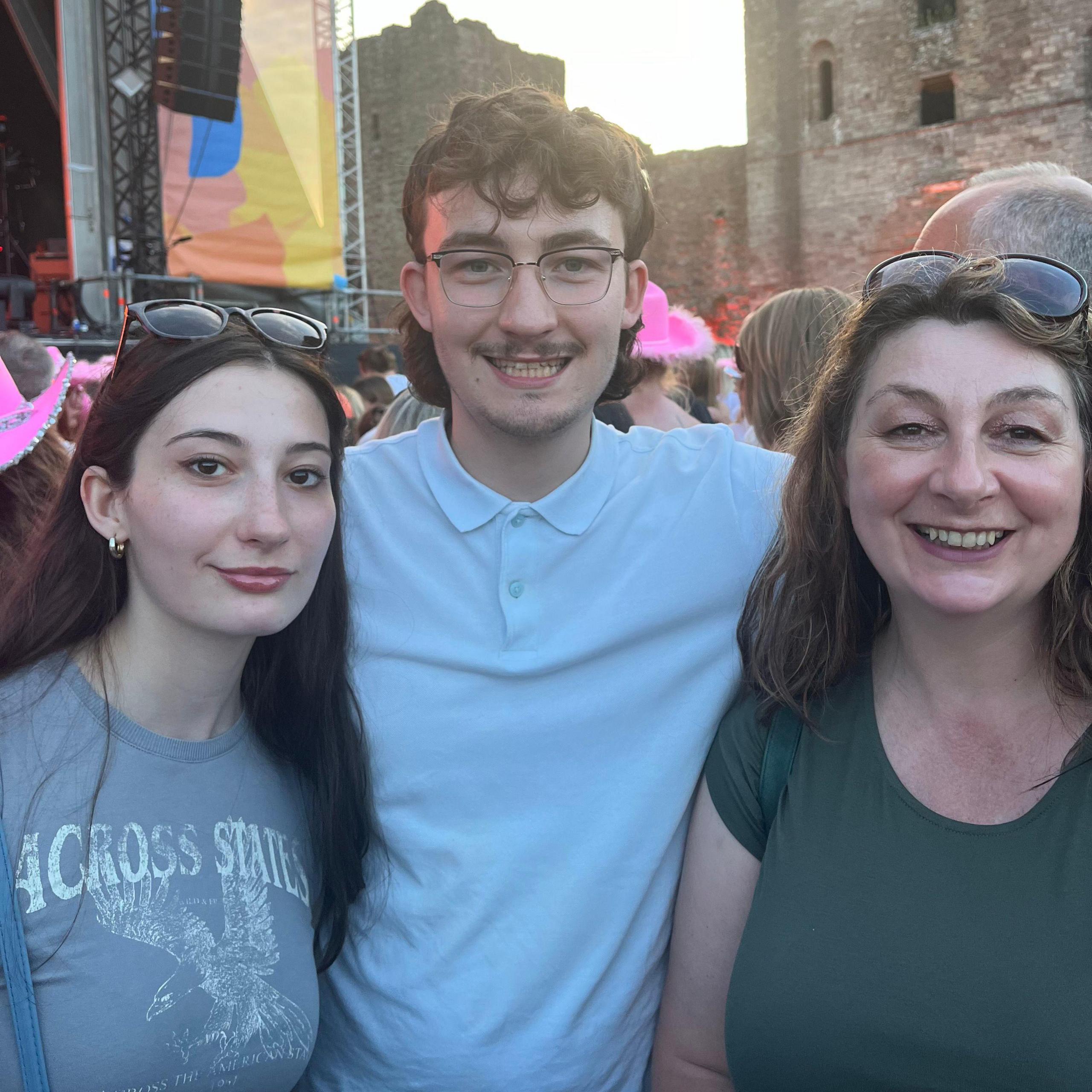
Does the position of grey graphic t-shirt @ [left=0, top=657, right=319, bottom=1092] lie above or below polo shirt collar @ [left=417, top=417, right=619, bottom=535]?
below

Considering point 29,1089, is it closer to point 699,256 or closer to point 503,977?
point 503,977

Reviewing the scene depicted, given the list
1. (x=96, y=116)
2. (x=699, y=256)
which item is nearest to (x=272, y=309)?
Result: (x=96, y=116)

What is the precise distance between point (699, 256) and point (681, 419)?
16747mm

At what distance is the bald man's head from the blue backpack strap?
3.13ft

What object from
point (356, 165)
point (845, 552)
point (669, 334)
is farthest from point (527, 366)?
point (356, 165)

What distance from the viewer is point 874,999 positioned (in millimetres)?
1420

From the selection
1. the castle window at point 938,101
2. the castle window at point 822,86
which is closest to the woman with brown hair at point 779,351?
the castle window at point 938,101

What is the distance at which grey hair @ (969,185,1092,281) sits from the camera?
6.69 feet

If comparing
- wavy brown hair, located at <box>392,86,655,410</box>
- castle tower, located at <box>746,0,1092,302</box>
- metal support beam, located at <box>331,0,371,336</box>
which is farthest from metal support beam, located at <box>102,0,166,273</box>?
castle tower, located at <box>746,0,1092,302</box>

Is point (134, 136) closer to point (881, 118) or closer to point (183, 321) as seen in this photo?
point (183, 321)

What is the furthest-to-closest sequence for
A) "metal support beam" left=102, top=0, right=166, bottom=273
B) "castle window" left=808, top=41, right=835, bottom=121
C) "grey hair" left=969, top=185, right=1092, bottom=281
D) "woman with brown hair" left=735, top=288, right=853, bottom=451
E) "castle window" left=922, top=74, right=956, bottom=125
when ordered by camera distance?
"castle window" left=808, top=41, right=835, bottom=121, "castle window" left=922, top=74, right=956, bottom=125, "metal support beam" left=102, top=0, right=166, bottom=273, "woman with brown hair" left=735, top=288, right=853, bottom=451, "grey hair" left=969, top=185, right=1092, bottom=281

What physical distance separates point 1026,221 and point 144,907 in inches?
77.7

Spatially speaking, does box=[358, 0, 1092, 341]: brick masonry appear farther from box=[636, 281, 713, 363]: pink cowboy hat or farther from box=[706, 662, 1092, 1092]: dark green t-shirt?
box=[706, 662, 1092, 1092]: dark green t-shirt

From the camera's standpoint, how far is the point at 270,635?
1.87 metres
